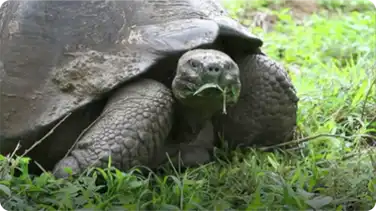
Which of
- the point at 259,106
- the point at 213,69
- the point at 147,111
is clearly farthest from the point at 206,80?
the point at 259,106

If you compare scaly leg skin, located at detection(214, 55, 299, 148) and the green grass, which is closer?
the green grass

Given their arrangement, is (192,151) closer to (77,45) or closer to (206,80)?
(206,80)

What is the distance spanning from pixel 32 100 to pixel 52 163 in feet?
1.02

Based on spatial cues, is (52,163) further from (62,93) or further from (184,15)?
(184,15)

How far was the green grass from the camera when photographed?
2.50 meters

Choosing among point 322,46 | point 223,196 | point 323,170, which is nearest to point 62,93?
point 223,196

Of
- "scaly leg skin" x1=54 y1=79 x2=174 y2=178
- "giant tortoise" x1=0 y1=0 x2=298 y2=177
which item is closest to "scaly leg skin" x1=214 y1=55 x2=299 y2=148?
"giant tortoise" x1=0 y1=0 x2=298 y2=177

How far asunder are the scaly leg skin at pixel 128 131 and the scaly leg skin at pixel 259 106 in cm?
54

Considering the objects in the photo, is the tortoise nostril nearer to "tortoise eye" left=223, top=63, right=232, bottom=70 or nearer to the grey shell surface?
"tortoise eye" left=223, top=63, right=232, bottom=70

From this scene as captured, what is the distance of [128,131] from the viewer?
2.94 meters

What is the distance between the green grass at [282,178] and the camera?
250 cm

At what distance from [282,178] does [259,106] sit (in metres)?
0.74

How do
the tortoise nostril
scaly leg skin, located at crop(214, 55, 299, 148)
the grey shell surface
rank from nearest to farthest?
1. the tortoise nostril
2. the grey shell surface
3. scaly leg skin, located at crop(214, 55, 299, 148)

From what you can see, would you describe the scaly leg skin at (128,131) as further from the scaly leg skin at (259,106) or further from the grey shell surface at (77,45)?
the scaly leg skin at (259,106)
